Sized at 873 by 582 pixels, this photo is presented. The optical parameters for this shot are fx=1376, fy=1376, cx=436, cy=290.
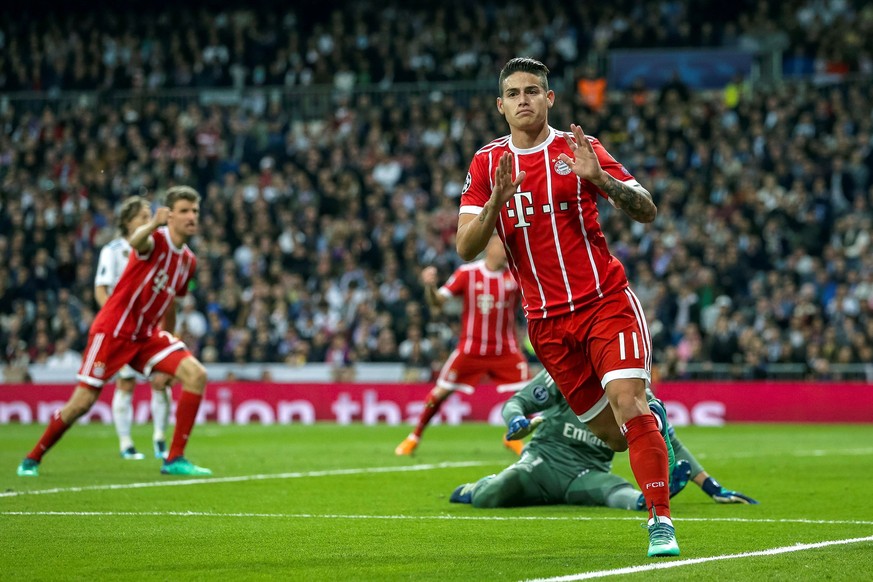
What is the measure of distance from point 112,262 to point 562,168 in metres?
8.93

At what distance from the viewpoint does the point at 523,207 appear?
762 centimetres

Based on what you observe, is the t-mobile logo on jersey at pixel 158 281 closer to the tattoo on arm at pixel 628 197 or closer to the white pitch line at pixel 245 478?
the white pitch line at pixel 245 478

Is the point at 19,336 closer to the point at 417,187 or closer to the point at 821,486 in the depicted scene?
the point at 417,187

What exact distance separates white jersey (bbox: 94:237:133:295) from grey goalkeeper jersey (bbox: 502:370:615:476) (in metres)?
6.62

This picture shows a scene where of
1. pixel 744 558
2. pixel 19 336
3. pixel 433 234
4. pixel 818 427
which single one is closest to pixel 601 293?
pixel 744 558

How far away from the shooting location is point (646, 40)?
31.7 m

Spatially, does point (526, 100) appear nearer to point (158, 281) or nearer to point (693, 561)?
point (693, 561)

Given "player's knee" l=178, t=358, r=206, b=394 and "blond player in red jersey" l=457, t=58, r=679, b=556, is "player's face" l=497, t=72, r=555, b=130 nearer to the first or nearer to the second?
"blond player in red jersey" l=457, t=58, r=679, b=556

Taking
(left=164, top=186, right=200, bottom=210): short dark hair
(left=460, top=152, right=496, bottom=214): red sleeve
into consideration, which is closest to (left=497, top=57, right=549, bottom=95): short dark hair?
(left=460, top=152, right=496, bottom=214): red sleeve

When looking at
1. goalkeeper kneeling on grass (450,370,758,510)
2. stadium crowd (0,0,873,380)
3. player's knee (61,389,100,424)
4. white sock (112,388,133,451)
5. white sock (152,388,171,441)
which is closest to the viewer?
goalkeeper kneeling on grass (450,370,758,510)

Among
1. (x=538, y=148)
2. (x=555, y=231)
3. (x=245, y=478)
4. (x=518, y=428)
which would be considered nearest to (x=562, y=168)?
(x=538, y=148)

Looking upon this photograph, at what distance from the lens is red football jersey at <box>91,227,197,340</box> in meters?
13.1

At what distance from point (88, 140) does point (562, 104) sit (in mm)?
11294

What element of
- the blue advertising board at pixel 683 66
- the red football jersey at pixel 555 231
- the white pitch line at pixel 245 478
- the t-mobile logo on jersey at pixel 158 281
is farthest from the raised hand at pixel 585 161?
the blue advertising board at pixel 683 66
